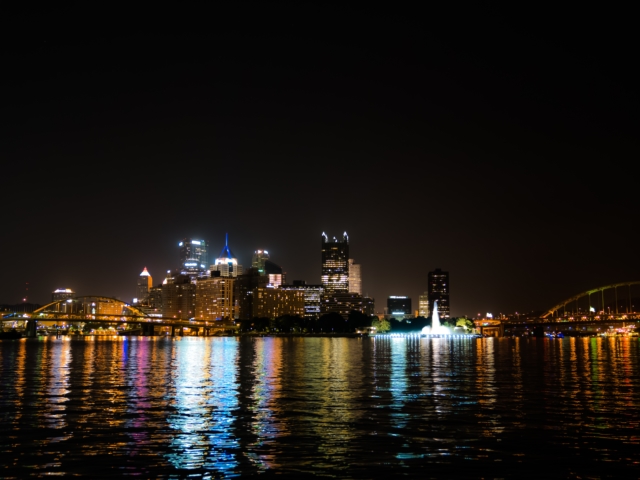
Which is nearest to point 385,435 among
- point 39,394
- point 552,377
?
point 39,394

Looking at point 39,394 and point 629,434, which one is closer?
point 629,434

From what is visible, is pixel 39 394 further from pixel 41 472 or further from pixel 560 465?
pixel 560 465

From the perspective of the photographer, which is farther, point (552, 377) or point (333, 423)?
point (552, 377)

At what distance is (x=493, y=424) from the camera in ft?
104

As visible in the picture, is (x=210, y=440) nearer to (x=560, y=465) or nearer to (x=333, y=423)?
(x=333, y=423)

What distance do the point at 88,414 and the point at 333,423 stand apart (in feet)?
40.3

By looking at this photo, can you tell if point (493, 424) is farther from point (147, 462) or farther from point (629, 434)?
point (147, 462)

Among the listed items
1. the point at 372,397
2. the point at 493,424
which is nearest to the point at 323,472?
the point at 493,424

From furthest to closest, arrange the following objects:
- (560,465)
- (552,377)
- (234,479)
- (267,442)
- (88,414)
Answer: (552,377), (88,414), (267,442), (560,465), (234,479)

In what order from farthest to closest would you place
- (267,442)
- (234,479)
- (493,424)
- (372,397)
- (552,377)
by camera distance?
1. (552,377)
2. (372,397)
3. (493,424)
4. (267,442)
5. (234,479)

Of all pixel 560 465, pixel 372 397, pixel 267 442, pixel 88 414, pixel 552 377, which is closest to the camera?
pixel 560 465

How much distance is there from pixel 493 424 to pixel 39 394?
28.1 meters

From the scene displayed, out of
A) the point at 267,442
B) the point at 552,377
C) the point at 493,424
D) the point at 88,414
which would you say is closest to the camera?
the point at 267,442

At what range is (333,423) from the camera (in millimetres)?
31891
